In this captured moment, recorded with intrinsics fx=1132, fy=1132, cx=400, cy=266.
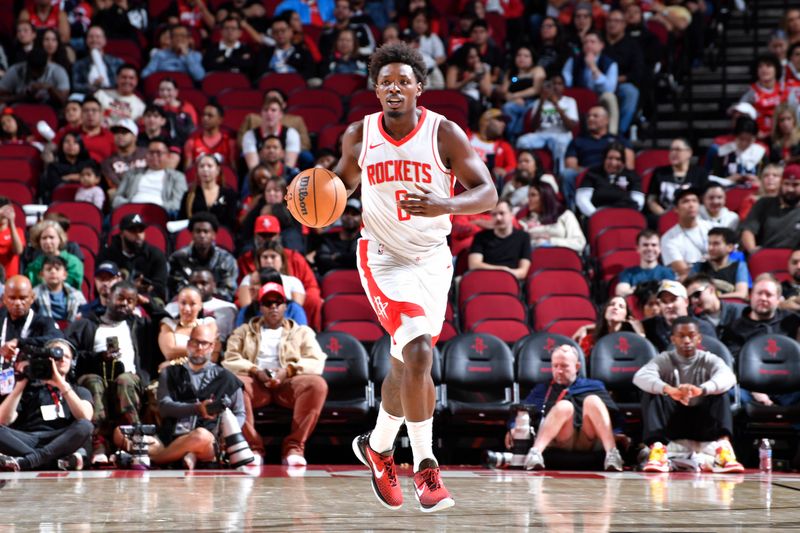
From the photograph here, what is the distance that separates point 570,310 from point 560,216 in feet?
4.60

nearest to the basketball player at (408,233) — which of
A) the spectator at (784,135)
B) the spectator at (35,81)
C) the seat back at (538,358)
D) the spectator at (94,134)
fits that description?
the seat back at (538,358)

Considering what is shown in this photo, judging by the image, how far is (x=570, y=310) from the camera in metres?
9.85

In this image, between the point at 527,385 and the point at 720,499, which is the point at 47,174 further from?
the point at 720,499

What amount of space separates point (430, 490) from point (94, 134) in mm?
8188

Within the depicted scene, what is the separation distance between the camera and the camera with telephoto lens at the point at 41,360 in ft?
25.3

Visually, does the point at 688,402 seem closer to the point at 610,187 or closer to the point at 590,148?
the point at 610,187

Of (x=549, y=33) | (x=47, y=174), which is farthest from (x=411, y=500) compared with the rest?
(x=549, y=33)

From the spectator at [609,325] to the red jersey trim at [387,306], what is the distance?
4150 mm

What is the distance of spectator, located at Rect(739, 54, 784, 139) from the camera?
12.8 meters

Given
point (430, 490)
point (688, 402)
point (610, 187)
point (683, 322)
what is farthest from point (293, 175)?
point (430, 490)

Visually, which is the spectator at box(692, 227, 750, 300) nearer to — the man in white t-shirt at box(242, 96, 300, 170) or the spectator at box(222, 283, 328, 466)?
the spectator at box(222, 283, 328, 466)

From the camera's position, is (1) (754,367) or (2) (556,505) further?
(1) (754,367)

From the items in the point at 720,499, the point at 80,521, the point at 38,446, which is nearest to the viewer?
the point at 80,521

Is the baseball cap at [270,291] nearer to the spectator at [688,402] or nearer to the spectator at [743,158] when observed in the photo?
the spectator at [688,402]
